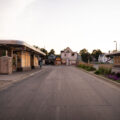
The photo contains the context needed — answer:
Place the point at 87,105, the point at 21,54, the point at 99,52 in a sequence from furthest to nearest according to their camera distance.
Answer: the point at 99,52, the point at 21,54, the point at 87,105

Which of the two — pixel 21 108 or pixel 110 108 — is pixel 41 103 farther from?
pixel 110 108

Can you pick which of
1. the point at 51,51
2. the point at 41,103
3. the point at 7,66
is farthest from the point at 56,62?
the point at 41,103

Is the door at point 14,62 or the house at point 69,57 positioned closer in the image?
the door at point 14,62

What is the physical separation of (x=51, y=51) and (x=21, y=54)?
84.4m

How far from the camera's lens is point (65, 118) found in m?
3.67

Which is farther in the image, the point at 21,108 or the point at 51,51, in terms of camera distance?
the point at 51,51

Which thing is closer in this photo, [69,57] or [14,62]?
[14,62]

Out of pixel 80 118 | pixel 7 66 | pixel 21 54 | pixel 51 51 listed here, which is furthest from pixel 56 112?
pixel 51 51

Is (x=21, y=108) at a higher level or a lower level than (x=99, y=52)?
lower

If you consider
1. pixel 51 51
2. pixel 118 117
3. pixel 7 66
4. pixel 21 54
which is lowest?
pixel 118 117

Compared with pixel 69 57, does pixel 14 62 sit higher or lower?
lower

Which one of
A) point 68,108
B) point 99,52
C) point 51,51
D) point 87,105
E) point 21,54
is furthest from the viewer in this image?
point 99,52

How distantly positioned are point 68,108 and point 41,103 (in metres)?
1.18

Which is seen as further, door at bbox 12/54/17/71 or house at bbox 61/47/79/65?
house at bbox 61/47/79/65
